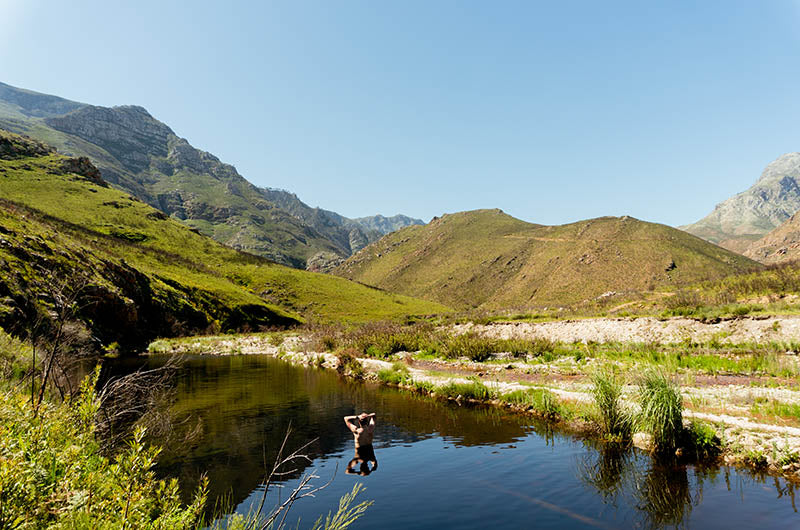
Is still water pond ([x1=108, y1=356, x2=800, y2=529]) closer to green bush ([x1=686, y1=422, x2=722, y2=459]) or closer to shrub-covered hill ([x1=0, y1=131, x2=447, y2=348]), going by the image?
green bush ([x1=686, y1=422, x2=722, y2=459])

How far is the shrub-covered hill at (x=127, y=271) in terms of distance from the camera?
114ft

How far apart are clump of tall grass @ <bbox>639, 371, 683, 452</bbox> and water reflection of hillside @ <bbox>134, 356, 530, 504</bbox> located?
144 inches

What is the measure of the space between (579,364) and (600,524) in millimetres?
16205

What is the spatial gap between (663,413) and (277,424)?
12.3m

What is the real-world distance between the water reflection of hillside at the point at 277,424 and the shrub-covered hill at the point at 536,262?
49615mm

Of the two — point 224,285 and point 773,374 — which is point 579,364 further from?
point 224,285

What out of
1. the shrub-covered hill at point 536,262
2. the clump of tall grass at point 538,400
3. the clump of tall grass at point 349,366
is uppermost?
the shrub-covered hill at point 536,262

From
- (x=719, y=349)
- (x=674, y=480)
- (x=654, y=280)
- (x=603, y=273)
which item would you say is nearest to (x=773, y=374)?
(x=719, y=349)

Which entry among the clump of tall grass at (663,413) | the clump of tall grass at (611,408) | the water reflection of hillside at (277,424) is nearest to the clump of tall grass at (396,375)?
the water reflection of hillside at (277,424)

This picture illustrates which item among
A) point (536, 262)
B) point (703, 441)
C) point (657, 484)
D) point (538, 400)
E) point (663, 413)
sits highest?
point (536, 262)

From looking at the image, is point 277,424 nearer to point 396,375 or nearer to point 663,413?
point 396,375

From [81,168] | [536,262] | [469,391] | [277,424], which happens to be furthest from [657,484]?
[81,168]

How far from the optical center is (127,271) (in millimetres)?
53219

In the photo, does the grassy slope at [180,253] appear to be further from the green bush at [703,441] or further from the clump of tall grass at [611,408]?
the green bush at [703,441]
